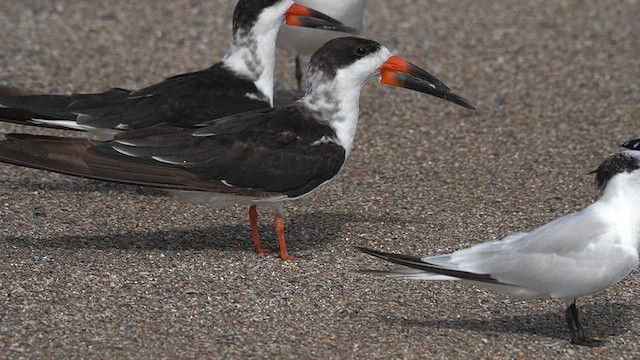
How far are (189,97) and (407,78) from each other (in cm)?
128

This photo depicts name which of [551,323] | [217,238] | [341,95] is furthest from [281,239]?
[551,323]

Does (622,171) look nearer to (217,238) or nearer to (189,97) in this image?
(217,238)

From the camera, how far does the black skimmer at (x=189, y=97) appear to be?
588 centimetres

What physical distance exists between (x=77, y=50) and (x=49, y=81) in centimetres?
71

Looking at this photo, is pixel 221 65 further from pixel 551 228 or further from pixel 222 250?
pixel 551 228

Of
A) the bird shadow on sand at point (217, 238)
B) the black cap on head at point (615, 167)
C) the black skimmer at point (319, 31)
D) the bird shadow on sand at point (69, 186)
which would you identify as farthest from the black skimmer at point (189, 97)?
the black cap on head at point (615, 167)

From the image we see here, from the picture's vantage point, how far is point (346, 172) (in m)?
6.57

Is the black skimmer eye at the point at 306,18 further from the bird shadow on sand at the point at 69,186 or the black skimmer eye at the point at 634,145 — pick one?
the black skimmer eye at the point at 634,145

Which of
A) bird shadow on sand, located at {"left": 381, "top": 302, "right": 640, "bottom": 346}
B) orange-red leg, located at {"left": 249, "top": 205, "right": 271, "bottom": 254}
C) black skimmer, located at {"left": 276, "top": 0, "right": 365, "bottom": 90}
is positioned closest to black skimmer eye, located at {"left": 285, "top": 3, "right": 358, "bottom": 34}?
black skimmer, located at {"left": 276, "top": 0, "right": 365, "bottom": 90}

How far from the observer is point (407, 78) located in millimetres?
5430

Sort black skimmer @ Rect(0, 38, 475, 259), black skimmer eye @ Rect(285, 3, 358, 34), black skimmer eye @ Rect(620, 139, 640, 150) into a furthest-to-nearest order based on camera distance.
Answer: black skimmer eye @ Rect(285, 3, 358, 34) < black skimmer @ Rect(0, 38, 475, 259) < black skimmer eye @ Rect(620, 139, 640, 150)

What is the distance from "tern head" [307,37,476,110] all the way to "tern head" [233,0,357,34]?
1.13 m

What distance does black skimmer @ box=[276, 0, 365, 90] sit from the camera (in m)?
7.25

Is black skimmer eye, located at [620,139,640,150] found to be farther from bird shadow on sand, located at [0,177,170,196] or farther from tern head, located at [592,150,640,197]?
bird shadow on sand, located at [0,177,170,196]
